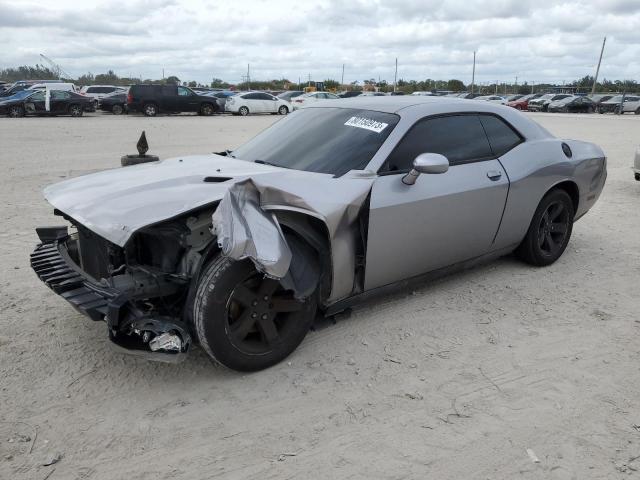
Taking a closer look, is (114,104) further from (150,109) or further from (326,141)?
(326,141)

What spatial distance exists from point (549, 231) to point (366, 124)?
2.25m

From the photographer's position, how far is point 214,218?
277 cm

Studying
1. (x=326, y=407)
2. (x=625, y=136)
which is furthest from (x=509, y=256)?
(x=625, y=136)

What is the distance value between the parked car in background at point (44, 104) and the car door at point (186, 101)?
165 inches

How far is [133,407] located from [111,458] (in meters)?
0.40

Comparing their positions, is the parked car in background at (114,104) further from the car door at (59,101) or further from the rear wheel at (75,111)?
the car door at (59,101)

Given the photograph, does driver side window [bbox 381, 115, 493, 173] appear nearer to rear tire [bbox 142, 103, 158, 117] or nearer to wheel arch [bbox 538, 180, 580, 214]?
wheel arch [bbox 538, 180, 580, 214]

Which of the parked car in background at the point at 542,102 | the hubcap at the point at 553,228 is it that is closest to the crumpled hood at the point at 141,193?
the hubcap at the point at 553,228

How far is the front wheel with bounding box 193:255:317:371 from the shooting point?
2889 mm

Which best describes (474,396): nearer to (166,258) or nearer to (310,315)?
(310,315)

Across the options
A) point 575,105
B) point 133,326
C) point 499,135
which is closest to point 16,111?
point 499,135

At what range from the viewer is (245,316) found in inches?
121

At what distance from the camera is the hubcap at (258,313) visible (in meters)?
3.04

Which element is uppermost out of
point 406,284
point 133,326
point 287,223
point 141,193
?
point 141,193
